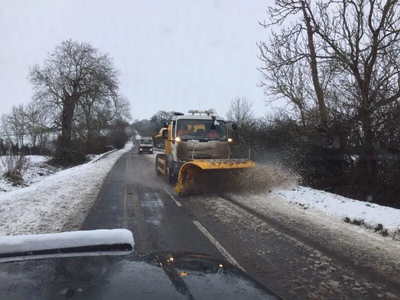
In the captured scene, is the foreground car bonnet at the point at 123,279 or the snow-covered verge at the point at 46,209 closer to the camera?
the foreground car bonnet at the point at 123,279

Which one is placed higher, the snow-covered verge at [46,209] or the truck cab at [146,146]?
the truck cab at [146,146]

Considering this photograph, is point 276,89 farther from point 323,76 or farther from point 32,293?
point 32,293

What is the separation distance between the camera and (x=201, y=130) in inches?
469

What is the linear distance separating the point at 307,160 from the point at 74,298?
11180 millimetres

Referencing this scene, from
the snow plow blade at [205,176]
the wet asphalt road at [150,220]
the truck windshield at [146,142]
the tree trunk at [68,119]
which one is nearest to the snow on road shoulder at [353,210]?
the snow plow blade at [205,176]

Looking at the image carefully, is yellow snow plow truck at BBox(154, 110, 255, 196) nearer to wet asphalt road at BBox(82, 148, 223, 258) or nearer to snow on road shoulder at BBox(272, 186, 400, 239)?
wet asphalt road at BBox(82, 148, 223, 258)

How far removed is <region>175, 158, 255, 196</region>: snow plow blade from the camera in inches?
384

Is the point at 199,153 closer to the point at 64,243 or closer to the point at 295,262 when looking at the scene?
the point at 295,262

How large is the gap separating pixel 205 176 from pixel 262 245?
5.22 metres

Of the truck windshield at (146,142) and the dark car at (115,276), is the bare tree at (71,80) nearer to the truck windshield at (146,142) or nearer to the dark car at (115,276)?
the truck windshield at (146,142)

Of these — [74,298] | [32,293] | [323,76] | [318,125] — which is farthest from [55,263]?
[323,76]

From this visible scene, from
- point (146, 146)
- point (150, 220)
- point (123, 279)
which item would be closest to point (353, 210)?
point (150, 220)

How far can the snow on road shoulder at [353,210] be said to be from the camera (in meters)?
6.21

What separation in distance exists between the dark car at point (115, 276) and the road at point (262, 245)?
63cm
